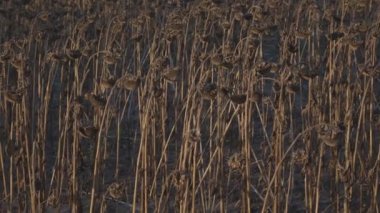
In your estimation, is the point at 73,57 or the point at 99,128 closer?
the point at 99,128

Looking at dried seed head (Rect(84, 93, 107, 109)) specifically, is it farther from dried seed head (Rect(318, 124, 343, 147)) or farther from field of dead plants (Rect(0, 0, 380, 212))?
dried seed head (Rect(318, 124, 343, 147))

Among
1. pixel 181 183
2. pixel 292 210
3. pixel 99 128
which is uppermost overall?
pixel 99 128

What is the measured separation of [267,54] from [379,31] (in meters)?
3.25

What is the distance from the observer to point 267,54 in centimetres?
747

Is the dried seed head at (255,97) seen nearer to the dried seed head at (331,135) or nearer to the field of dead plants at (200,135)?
the field of dead plants at (200,135)

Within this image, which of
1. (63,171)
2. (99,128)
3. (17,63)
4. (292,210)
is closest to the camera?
(99,128)

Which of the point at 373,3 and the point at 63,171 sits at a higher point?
the point at 373,3

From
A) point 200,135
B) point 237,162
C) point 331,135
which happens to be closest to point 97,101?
point 200,135

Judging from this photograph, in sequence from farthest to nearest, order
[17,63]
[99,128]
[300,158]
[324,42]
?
[324,42] → [17,63] → [300,158] → [99,128]

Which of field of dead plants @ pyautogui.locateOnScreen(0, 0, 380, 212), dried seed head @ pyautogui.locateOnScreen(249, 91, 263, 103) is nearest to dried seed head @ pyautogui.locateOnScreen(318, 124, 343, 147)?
field of dead plants @ pyautogui.locateOnScreen(0, 0, 380, 212)

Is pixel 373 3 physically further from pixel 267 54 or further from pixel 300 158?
pixel 300 158

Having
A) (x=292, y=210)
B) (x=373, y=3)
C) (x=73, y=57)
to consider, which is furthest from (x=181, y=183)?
Result: (x=373, y=3)

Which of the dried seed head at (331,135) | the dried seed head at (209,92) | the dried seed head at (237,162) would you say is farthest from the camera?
the dried seed head at (237,162)

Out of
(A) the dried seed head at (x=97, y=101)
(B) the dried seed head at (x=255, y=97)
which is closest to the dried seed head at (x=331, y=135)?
(B) the dried seed head at (x=255, y=97)
